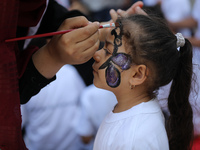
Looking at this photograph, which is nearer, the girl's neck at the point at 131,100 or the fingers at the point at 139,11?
the girl's neck at the point at 131,100

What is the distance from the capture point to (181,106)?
3.35 ft

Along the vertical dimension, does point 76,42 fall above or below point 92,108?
above

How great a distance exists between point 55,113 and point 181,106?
81cm

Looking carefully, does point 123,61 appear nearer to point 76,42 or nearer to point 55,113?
point 76,42

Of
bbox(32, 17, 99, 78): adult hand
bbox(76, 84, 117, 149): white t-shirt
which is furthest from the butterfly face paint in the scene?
bbox(76, 84, 117, 149): white t-shirt

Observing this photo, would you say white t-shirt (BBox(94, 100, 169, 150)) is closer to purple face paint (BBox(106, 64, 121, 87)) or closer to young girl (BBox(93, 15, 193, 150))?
young girl (BBox(93, 15, 193, 150))

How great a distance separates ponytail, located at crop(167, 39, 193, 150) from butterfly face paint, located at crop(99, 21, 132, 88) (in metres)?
0.24

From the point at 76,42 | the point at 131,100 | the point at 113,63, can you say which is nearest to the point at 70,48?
the point at 76,42

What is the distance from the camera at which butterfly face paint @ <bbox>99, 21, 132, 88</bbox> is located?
0.90 meters

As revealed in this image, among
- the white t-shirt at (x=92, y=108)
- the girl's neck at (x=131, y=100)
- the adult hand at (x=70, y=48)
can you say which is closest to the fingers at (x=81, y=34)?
the adult hand at (x=70, y=48)

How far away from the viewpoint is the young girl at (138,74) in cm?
84

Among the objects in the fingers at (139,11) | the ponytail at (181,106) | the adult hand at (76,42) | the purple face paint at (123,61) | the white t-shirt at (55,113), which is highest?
the fingers at (139,11)

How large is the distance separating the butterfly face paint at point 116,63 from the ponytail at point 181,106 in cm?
24

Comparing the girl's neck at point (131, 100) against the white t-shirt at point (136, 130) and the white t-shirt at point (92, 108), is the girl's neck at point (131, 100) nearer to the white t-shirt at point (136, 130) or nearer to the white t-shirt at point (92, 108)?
the white t-shirt at point (136, 130)
